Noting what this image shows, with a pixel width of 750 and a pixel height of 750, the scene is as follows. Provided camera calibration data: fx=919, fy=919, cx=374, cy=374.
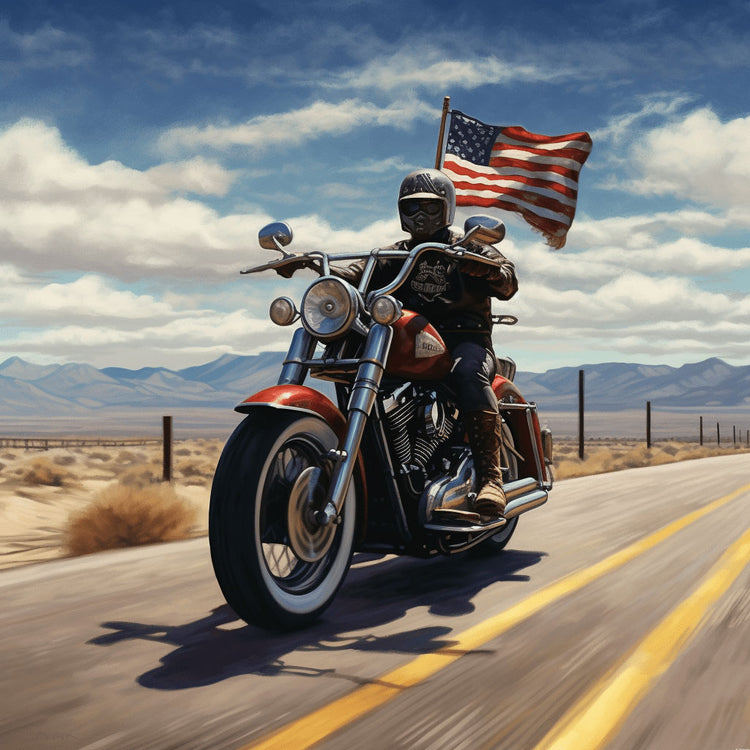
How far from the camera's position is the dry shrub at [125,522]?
28.0ft

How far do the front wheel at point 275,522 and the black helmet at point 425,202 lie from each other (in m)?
1.89

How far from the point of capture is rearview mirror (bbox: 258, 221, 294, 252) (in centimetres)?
562

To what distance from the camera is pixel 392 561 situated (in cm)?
682

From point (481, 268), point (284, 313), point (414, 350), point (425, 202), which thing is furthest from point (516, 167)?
point (284, 313)

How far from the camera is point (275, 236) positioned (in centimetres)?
564

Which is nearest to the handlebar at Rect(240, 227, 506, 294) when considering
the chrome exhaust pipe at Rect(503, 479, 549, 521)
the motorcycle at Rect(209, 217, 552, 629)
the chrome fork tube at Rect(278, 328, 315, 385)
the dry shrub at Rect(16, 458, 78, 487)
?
the motorcycle at Rect(209, 217, 552, 629)

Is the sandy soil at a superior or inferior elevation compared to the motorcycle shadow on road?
inferior

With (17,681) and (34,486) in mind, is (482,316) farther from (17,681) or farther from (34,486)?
(34,486)

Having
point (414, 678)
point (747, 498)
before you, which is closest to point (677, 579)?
point (414, 678)

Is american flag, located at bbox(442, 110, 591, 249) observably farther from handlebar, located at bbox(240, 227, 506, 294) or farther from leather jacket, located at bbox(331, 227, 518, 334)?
handlebar, located at bbox(240, 227, 506, 294)

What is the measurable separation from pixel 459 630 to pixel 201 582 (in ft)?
6.51

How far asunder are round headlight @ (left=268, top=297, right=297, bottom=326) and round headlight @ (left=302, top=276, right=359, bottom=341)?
27 cm

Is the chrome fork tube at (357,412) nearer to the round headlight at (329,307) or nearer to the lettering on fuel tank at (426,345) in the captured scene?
the round headlight at (329,307)

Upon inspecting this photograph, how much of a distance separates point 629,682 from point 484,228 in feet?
8.17
